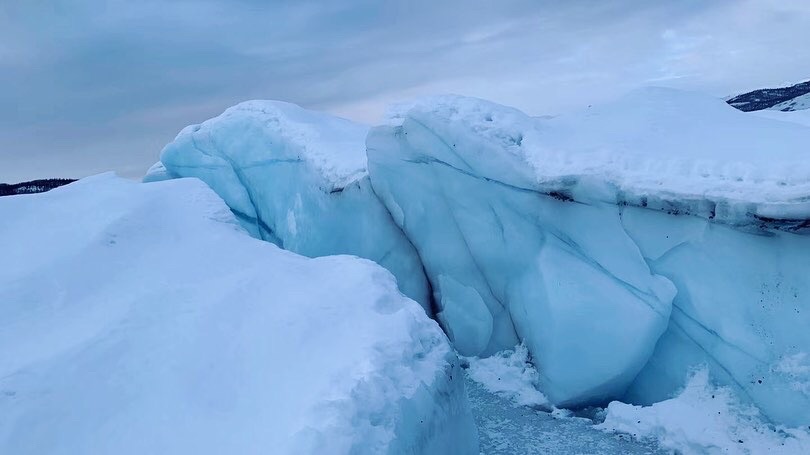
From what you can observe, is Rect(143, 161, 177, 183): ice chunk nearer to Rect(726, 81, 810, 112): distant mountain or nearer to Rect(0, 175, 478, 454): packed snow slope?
Rect(0, 175, 478, 454): packed snow slope

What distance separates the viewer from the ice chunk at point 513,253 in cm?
656

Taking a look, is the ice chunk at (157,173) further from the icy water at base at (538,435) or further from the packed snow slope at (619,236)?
the icy water at base at (538,435)

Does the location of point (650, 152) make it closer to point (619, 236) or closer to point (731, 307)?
point (619, 236)

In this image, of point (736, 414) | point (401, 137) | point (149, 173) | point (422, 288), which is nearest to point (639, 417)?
point (736, 414)

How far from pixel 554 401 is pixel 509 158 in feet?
9.59

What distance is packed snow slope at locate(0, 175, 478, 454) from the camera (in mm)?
3643

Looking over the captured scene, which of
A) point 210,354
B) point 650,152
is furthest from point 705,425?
point 210,354

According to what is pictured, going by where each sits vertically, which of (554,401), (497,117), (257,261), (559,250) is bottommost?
(554,401)

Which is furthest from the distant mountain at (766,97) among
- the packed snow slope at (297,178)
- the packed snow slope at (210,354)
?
the packed snow slope at (210,354)

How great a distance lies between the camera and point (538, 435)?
5980mm

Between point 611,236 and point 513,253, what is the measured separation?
1.27 m

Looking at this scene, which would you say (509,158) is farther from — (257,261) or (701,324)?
(257,261)

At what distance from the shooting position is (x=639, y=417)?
232 inches

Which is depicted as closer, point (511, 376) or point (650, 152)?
point (650, 152)
